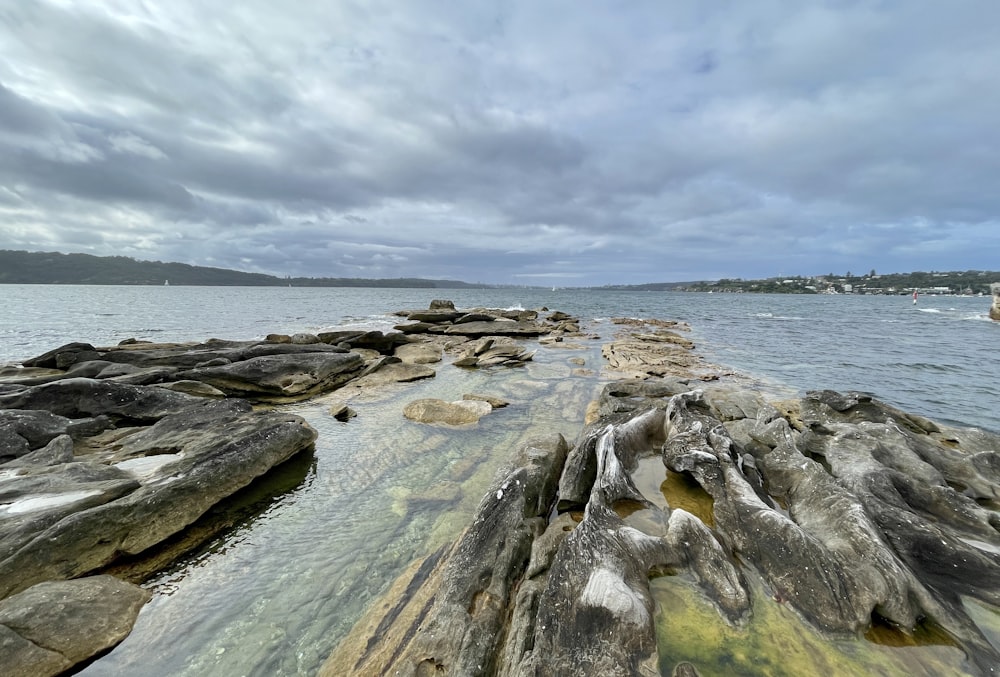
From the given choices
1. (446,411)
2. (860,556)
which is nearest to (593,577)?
(860,556)

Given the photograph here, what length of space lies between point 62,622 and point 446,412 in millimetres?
8240

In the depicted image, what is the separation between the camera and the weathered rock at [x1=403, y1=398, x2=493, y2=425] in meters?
11.4

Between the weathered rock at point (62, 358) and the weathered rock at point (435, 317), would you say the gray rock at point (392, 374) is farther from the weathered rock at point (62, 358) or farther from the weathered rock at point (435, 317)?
the weathered rock at point (435, 317)

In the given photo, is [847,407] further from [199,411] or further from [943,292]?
[943,292]

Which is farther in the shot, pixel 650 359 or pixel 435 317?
pixel 435 317

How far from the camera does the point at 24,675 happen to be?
3.58 metres

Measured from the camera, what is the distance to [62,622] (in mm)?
3986

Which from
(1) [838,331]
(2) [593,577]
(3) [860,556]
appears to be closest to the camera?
(2) [593,577]

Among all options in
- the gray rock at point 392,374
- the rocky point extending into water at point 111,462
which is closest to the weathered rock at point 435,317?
the gray rock at point 392,374

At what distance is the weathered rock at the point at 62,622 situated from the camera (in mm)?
3662

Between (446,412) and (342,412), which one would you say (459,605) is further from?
(342,412)

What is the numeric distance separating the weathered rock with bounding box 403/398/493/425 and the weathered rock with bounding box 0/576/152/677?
719 centimetres

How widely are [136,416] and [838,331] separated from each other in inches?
2130

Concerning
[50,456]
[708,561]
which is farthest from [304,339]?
[708,561]
